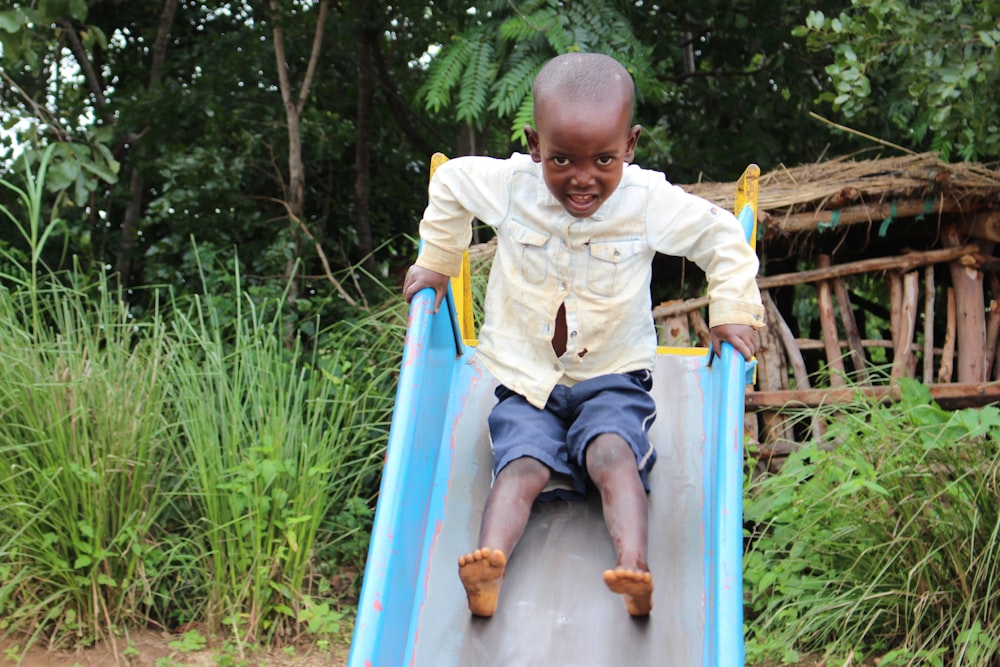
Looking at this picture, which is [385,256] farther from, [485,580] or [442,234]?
[485,580]

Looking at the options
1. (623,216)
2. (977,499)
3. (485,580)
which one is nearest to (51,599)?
(485,580)

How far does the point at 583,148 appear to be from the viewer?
7.83ft

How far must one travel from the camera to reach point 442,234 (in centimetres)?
279

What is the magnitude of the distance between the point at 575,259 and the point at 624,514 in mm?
644

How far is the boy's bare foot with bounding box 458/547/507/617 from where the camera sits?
2.27 meters

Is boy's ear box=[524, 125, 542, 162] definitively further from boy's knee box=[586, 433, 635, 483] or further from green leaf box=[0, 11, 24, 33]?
green leaf box=[0, 11, 24, 33]

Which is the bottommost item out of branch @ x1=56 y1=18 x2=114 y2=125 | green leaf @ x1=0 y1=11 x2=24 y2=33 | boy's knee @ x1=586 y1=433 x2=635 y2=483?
boy's knee @ x1=586 y1=433 x2=635 y2=483

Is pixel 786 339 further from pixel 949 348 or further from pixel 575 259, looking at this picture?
pixel 575 259

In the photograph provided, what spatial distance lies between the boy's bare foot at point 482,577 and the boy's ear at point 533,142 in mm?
937

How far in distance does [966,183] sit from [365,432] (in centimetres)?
276

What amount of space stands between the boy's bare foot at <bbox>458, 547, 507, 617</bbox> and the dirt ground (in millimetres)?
1202

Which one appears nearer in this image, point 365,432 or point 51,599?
point 51,599

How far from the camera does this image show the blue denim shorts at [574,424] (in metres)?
2.60

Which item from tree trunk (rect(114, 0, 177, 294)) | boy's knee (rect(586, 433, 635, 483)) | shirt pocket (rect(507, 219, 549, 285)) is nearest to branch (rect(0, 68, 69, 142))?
tree trunk (rect(114, 0, 177, 294))
